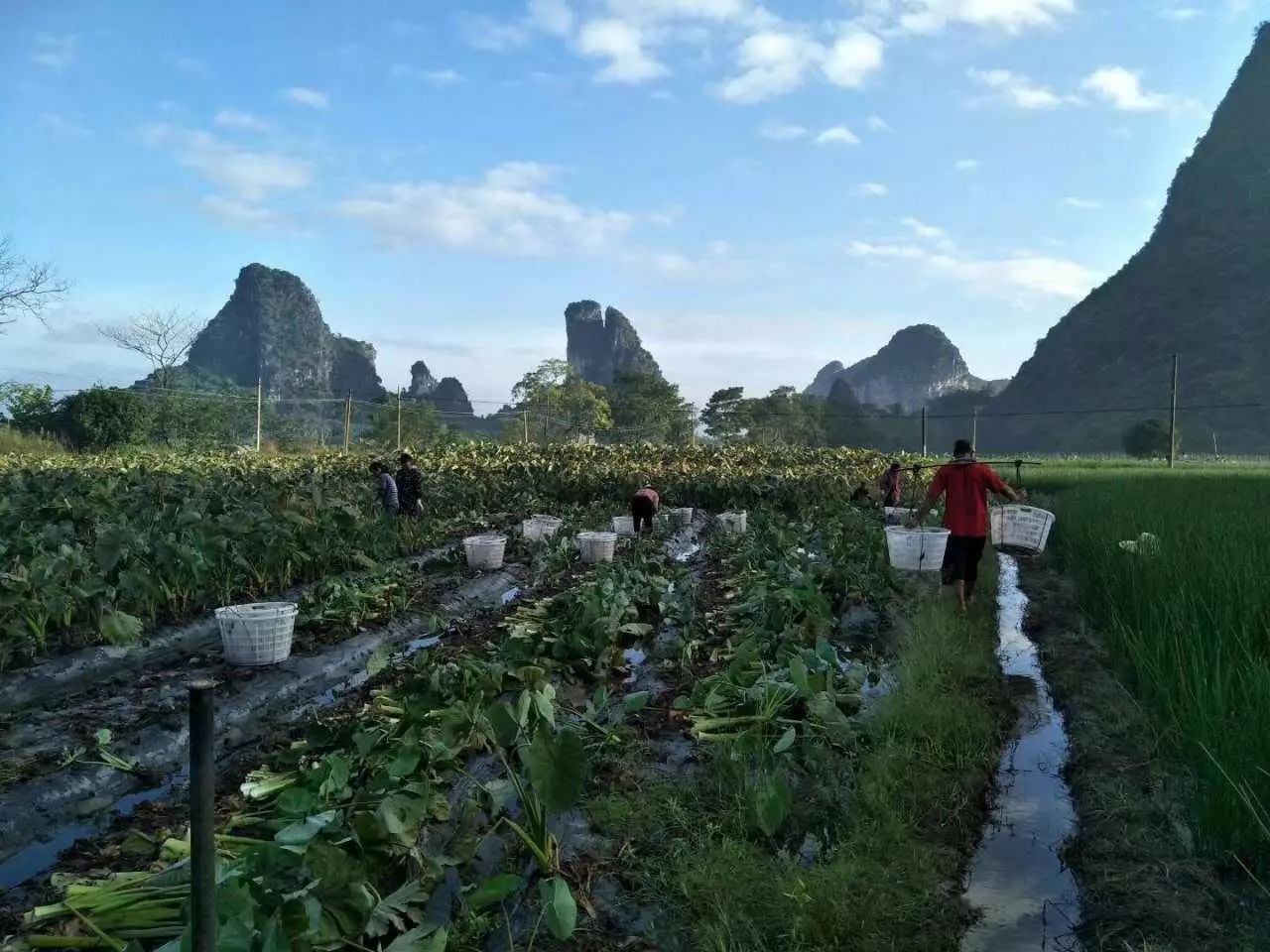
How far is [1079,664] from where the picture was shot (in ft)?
18.6

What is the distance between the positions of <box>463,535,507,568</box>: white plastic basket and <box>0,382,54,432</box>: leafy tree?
23064 millimetres

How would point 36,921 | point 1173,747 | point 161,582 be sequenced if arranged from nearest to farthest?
point 36,921 < point 1173,747 < point 161,582

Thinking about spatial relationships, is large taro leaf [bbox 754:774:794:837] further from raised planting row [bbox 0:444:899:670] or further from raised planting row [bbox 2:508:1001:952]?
raised planting row [bbox 0:444:899:670]

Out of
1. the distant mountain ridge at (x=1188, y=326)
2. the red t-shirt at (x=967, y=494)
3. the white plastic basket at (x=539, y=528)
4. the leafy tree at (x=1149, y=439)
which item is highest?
the distant mountain ridge at (x=1188, y=326)

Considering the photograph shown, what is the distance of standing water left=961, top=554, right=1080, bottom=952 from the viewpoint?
2924mm

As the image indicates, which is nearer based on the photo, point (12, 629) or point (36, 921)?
point (36, 921)

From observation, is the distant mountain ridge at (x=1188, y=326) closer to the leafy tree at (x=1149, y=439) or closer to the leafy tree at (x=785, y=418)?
the leafy tree at (x=1149, y=439)

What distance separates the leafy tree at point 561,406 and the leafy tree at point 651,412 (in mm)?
1797

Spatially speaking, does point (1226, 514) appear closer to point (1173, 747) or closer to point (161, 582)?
point (1173, 747)

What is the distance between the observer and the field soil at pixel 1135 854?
106 inches

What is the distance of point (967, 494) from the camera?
7.05m

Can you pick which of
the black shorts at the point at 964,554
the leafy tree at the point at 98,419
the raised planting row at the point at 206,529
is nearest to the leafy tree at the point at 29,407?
the leafy tree at the point at 98,419

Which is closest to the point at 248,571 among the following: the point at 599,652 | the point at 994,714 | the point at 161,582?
the point at 161,582

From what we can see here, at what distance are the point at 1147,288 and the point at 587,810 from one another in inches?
2773
